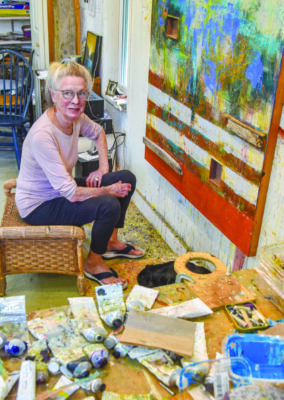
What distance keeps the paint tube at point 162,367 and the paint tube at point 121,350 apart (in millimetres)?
47

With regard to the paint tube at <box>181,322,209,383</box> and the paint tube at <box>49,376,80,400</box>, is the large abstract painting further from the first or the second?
the paint tube at <box>49,376,80,400</box>

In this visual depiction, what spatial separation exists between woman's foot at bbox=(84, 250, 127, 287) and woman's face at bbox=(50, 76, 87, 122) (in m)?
0.78

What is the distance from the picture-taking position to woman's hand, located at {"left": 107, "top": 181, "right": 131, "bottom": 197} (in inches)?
97.5

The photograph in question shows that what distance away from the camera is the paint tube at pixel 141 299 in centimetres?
150

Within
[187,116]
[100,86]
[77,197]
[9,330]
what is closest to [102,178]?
[77,197]

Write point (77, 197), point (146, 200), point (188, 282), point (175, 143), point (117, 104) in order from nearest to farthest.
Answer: point (188, 282) < point (77, 197) < point (175, 143) < point (146, 200) < point (117, 104)

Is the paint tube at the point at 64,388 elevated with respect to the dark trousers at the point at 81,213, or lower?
elevated

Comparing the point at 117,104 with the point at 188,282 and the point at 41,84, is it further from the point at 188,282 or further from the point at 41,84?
the point at 188,282

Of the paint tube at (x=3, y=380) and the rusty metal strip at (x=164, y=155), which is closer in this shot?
the paint tube at (x=3, y=380)

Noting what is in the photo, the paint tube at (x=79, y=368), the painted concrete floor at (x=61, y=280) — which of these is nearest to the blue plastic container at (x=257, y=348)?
the paint tube at (x=79, y=368)

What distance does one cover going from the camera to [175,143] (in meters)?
2.60

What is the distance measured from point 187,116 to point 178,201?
0.58 metres

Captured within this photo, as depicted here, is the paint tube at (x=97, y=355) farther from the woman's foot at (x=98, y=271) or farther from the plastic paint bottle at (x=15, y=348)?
the woman's foot at (x=98, y=271)

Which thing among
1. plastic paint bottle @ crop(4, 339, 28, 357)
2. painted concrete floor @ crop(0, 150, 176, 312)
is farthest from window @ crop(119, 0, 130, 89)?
plastic paint bottle @ crop(4, 339, 28, 357)
